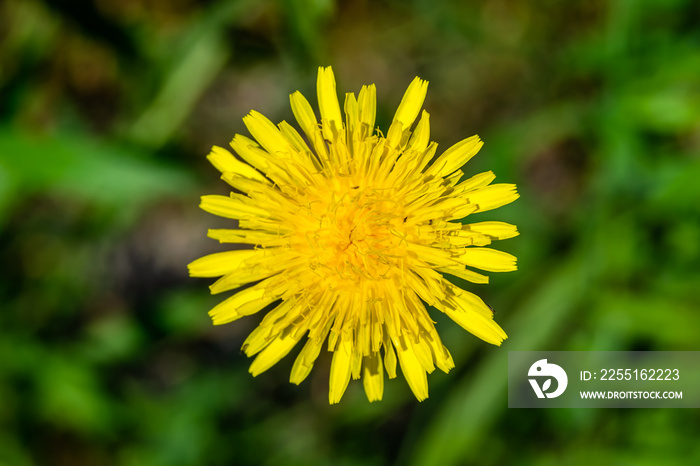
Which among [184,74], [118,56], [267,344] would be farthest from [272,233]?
[118,56]

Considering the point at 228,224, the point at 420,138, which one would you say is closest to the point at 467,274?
the point at 420,138

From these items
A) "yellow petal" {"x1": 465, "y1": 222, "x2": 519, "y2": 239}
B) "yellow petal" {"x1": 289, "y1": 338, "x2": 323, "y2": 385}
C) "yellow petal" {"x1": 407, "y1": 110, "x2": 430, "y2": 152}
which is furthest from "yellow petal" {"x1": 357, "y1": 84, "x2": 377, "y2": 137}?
"yellow petal" {"x1": 289, "y1": 338, "x2": 323, "y2": 385}

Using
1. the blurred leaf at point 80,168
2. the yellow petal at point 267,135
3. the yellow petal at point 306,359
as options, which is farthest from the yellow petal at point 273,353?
the blurred leaf at point 80,168

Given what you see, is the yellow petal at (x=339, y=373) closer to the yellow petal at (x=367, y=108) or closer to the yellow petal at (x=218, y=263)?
the yellow petal at (x=218, y=263)

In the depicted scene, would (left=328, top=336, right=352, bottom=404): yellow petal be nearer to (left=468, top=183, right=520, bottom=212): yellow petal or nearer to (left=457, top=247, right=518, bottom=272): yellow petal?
(left=457, top=247, right=518, bottom=272): yellow petal

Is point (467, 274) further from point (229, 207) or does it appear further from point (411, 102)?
point (229, 207)

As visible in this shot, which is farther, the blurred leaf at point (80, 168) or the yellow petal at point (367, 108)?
the blurred leaf at point (80, 168)

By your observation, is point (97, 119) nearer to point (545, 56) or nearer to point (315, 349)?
point (315, 349)
